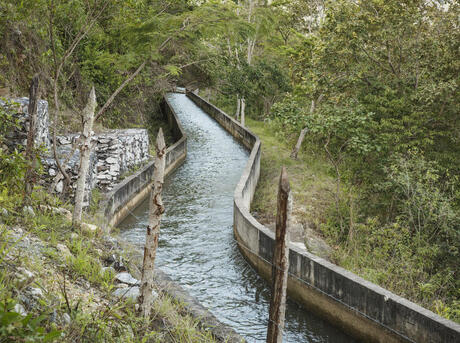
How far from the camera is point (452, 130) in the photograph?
11859mm

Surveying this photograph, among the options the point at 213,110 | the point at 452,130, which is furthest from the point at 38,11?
the point at 213,110

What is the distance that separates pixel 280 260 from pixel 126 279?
2969mm

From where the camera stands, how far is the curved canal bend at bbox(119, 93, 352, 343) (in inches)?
344

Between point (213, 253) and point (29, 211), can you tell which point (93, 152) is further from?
point (29, 211)

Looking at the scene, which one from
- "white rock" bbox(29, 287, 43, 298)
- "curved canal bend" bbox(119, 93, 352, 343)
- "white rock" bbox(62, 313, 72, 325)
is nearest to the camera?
"white rock" bbox(62, 313, 72, 325)

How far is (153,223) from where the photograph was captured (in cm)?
552

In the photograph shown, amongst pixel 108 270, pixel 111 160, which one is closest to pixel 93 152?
pixel 111 160

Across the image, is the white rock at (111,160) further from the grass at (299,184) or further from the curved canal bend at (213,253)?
the grass at (299,184)

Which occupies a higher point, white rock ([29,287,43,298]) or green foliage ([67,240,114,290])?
white rock ([29,287,43,298])

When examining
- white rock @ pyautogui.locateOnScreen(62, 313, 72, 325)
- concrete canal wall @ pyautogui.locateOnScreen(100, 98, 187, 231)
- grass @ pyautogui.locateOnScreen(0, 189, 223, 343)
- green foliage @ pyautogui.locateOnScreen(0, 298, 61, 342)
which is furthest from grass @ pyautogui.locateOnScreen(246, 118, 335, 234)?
green foliage @ pyautogui.locateOnScreen(0, 298, 61, 342)

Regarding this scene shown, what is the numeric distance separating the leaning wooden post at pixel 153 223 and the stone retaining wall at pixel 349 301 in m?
4.17

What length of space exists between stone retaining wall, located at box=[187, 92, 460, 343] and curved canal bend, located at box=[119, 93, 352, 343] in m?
0.31

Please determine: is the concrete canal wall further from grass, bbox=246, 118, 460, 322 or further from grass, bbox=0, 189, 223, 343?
grass, bbox=246, 118, 460, 322

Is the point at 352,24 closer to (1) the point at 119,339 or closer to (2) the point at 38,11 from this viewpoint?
(2) the point at 38,11
